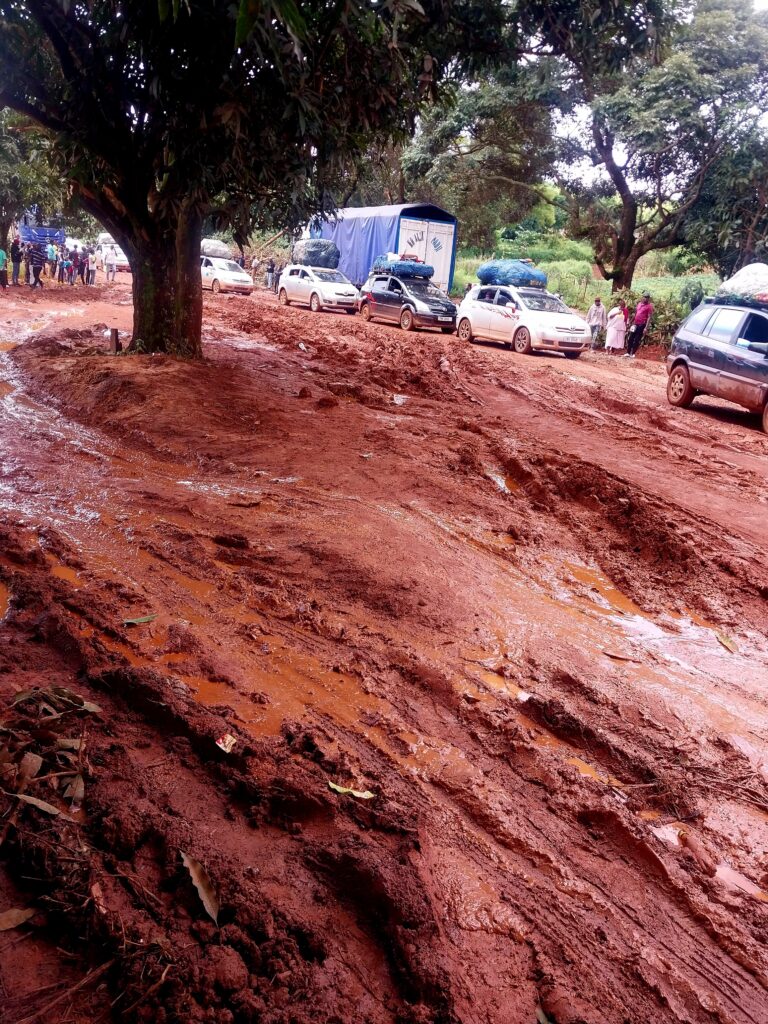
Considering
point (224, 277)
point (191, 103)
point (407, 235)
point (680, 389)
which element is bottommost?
point (680, 389)

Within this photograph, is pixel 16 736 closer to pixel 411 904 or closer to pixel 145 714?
pixel 145 714

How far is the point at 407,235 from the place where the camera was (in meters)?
29.6

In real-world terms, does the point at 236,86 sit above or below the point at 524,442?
above

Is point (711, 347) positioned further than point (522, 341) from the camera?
No

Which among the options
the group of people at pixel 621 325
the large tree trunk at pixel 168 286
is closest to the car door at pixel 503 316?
the group of people at pixel 621 325

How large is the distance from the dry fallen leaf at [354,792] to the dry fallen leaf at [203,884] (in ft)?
2.40

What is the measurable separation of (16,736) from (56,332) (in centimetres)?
1546

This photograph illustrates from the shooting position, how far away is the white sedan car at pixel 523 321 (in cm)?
1950

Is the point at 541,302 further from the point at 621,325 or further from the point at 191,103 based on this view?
the point at 191,103

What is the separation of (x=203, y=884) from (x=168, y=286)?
1144 cm

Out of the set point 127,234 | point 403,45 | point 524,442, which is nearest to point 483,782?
point 524,442

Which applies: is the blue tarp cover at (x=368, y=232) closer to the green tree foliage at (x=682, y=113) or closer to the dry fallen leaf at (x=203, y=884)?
the green tree foliage at (x=682, y=113)

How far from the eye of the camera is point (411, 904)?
269 cm

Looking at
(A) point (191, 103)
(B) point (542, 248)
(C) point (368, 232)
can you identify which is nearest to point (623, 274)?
(C) point (368, 232)
